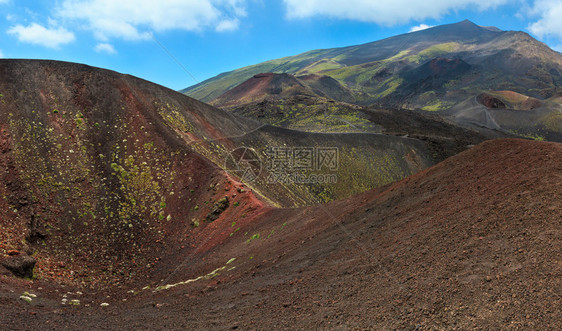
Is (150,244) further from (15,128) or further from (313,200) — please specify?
(313,200)

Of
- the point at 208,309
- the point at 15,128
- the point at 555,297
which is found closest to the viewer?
the point at 555,297

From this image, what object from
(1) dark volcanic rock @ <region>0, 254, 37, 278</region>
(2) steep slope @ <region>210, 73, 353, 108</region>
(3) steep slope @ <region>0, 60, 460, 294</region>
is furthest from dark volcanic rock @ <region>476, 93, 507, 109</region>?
(1) dark volcanic rock @ <region>0, 254, 37, 278</region>

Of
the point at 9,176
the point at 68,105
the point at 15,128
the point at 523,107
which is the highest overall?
the point at 68,105

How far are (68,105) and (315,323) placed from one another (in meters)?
26.6

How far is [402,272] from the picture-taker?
7809 millimetres

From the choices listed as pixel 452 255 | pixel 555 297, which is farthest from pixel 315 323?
pixel 555 297

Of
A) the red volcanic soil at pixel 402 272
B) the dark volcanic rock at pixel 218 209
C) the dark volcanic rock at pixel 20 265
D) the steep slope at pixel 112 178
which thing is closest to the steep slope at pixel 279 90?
the steep slope at pixel 112 178

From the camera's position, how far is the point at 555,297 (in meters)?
5.29

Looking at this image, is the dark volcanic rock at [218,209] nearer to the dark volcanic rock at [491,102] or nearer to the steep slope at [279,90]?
the steep slope at [279,90]

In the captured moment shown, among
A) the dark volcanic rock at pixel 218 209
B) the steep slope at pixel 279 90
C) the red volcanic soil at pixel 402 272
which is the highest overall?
the steep slope at pixel 279 90

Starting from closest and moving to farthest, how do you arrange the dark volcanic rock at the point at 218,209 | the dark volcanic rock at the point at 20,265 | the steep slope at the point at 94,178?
the dark volcanic rock at the point at 20,265 < the steep slope at the point at 94,178 < the dark volcanic rock at the point at 218,209

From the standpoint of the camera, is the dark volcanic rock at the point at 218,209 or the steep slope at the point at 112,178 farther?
the dark volcanic rock at the point at 218,209

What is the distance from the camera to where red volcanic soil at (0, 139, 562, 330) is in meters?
5.97

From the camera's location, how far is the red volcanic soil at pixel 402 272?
597 cm
